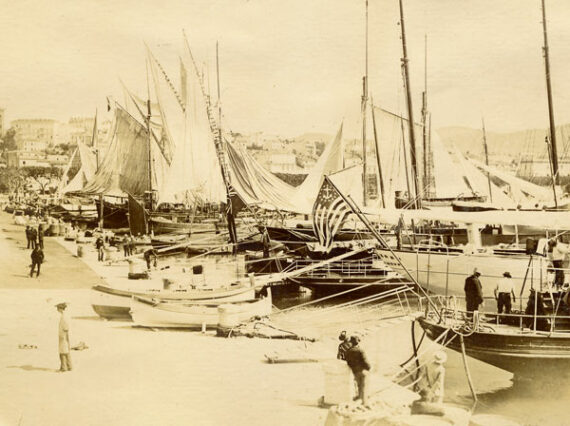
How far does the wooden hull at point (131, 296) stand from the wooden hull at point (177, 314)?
0.27 feet

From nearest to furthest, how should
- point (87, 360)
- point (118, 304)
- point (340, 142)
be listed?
point (87, 360), point (118, 304), point (340, 142)

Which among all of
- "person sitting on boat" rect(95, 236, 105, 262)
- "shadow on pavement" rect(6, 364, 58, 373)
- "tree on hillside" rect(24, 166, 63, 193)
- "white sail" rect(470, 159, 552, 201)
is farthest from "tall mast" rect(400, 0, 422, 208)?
"shadow on pavement" rect(6, 364, 58, 373)

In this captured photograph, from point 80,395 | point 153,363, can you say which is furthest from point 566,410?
point 80,395

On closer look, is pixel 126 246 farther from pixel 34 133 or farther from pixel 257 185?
pixel 257 185

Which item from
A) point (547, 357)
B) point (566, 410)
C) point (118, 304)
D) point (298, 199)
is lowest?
point (566, 410)

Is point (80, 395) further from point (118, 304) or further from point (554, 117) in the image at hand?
point (554, 117)

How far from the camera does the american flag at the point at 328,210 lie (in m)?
4.94

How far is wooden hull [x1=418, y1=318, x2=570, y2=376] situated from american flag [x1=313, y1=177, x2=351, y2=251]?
141 centimetres

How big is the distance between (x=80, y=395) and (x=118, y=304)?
4.36 feet

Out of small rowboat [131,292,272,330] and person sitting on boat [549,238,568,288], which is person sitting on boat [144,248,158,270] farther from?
person sitting on boat [549,238,568,288]

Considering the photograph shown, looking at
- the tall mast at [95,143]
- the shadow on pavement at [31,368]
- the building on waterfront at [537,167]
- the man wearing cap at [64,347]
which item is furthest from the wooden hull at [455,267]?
the shadow on pavement at [31,368]

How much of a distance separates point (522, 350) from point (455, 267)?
6.05 ft

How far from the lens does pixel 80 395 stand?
4484 millimetres

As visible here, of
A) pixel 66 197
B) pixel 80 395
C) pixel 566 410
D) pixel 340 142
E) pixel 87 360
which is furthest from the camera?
pixel 66 197
